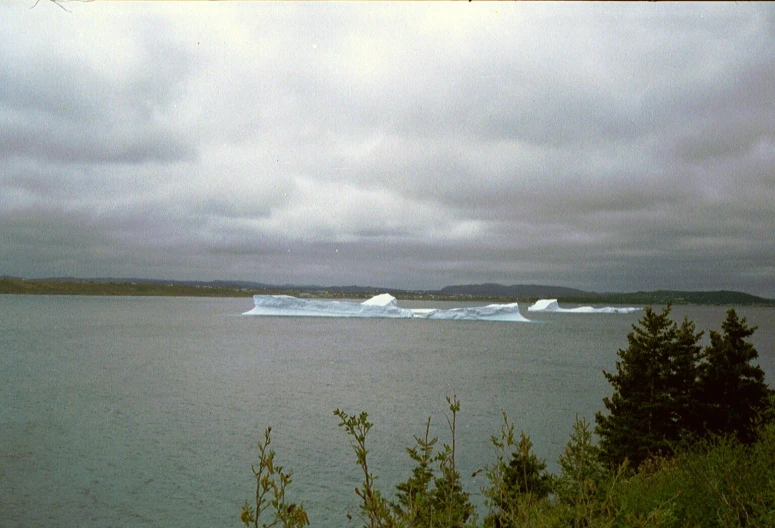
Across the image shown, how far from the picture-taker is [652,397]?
12164mm

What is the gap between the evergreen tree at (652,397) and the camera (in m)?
11.9

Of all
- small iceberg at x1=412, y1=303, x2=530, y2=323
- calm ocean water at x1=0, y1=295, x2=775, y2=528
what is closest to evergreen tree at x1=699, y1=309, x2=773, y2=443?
calm ocean water at x1=0, y1=295, x2=775, y2=528

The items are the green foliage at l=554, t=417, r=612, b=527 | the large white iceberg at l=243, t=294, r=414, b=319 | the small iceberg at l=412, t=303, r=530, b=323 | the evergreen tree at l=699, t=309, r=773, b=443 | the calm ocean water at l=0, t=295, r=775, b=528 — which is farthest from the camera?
the large white iceberg at l=243, t=294, r=414, b=319

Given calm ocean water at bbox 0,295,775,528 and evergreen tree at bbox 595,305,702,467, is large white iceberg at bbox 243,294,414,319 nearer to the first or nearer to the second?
calm ocean water at bbox 0,295,775,528

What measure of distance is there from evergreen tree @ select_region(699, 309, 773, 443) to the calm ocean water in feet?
14.5

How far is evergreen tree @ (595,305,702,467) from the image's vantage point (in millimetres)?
11859

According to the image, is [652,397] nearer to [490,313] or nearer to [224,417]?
[224,417]

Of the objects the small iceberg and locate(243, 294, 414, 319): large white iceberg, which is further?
locate(243, 294, 414, 319): large white iceberg

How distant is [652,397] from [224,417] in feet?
46.8

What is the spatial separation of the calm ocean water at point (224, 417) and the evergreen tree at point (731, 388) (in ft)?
14.5

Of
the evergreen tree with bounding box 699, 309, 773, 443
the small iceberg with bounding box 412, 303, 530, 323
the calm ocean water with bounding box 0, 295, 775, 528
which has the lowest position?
the calm ocean water with bounding box 0, 295, 775, 528

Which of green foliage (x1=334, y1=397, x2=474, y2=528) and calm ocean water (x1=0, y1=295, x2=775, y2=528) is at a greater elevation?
green foliage (x1=334, y1=397, x2=474, y2=528)

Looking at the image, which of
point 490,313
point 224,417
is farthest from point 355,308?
point 224,417

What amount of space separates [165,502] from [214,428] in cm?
678
